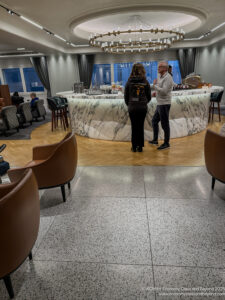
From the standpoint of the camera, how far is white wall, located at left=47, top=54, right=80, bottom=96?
1075 centimetres

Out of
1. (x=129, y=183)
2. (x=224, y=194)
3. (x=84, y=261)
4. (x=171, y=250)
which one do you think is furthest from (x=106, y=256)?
(x=224, y=194)

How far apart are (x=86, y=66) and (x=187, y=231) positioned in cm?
1048

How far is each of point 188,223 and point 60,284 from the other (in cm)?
143

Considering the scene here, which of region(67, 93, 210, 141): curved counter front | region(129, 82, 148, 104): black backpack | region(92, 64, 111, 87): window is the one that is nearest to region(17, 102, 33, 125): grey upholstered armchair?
region(67, 93, 210, 141): curved counter front

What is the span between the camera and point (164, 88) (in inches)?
164

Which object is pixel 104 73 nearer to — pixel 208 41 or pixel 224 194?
pixel 208 41

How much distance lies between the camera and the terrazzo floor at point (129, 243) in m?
1.67

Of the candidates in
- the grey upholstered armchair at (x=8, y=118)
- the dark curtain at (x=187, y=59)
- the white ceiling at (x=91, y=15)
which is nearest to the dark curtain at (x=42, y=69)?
the white ceiling at (x=91, y=15)

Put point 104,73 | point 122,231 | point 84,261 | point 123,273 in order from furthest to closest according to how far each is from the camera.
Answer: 1. point 104,73
2. point 122,231
3. point 84,261
4. point 123,273

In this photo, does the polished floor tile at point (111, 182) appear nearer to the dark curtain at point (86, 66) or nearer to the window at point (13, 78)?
the dark curtain at point (86, 66)

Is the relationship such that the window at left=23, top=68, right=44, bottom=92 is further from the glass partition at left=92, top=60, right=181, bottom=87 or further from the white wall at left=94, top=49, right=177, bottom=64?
the white wall at left=94, top=49, right=177, bottom=64

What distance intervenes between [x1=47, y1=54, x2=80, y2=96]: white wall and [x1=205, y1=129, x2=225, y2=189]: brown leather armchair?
9.63 meters

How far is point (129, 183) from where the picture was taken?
3.32 m

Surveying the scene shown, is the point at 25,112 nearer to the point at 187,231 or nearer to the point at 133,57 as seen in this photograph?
the point at 133,57
